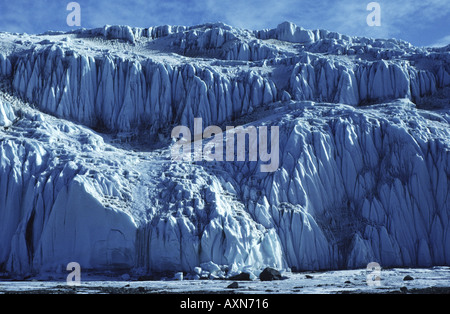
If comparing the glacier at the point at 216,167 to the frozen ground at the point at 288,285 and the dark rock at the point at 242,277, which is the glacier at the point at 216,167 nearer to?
the dark rock at the point at 242,277

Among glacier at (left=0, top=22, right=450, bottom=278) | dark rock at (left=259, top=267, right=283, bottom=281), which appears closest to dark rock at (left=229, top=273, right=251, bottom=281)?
dark rock at (left=259, top=267, right=283, bottom=281)

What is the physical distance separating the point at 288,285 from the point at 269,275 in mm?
3602

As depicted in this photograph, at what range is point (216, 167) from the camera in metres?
A: 39.1

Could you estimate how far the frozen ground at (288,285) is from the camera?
23.7 metres

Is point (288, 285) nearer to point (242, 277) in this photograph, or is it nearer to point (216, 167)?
point (242, 277)

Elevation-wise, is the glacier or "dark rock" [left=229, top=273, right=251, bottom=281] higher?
the glacier

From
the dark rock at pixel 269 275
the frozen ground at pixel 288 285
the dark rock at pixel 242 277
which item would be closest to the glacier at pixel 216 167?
the dark rock at pixel 242 277

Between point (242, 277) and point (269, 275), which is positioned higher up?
point (269, 275)

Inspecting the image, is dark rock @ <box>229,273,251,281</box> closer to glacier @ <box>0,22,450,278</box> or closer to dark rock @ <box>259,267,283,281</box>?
dark rock @ <box>259,267,283,281</box>

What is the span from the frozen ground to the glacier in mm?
3465

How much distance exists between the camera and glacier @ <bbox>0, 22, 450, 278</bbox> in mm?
33312

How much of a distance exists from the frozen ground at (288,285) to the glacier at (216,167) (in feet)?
11.4

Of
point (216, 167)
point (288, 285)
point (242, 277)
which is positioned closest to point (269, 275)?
point (242, 277)

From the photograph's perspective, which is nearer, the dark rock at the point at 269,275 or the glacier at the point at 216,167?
the dark rock at the point at 269,275
